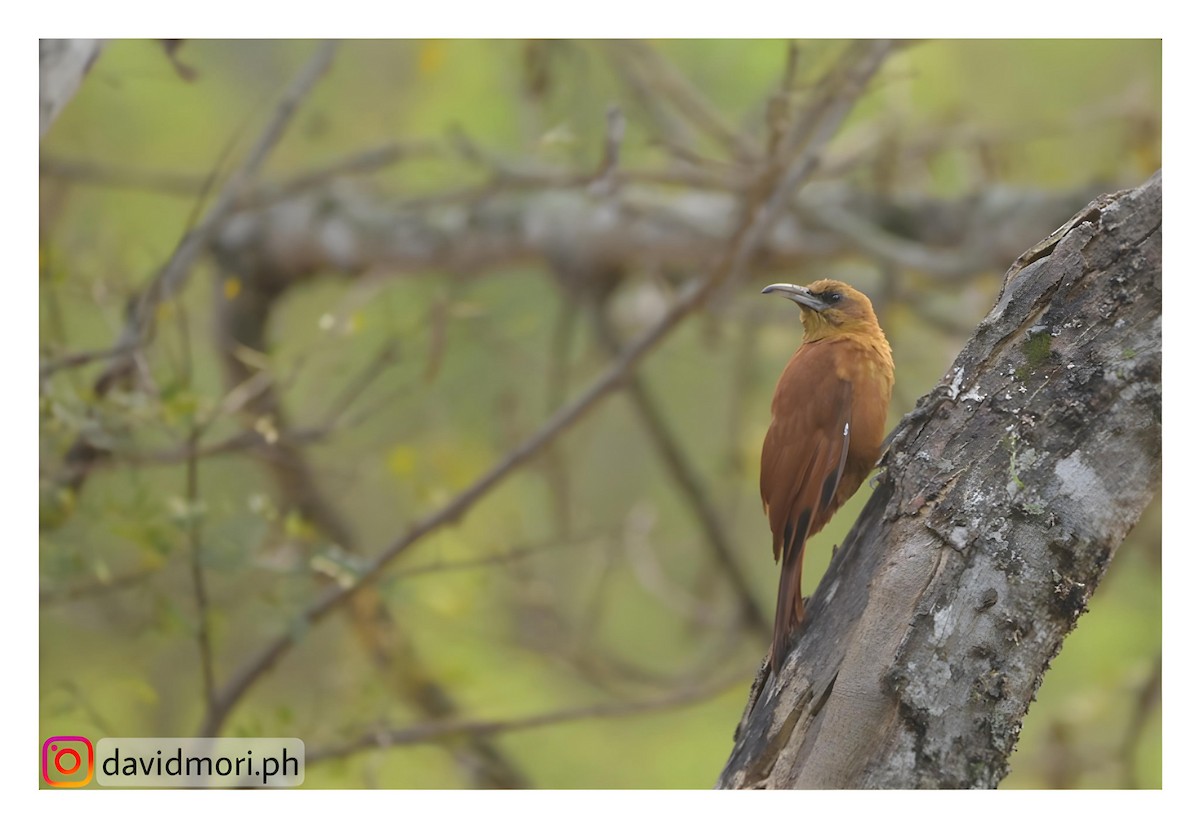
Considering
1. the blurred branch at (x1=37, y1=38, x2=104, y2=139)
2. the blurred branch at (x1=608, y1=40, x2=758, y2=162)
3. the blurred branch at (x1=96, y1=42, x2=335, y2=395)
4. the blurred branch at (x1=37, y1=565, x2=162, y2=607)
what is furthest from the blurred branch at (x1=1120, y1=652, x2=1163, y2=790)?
the blurred branch at (x1=37, y1=38, x2=104, y2=139)

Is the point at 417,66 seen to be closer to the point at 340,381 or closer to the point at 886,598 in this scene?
the point at 340,381

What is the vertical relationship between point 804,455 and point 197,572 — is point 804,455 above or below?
above

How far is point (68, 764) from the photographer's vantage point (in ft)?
10.1

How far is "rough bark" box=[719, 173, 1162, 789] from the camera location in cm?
222

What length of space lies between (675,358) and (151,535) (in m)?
3.43

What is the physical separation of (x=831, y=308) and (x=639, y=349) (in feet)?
3.40

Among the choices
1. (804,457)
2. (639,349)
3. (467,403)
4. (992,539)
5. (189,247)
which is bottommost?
(992,539)

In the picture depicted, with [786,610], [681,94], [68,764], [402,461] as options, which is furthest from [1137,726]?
[68,764]

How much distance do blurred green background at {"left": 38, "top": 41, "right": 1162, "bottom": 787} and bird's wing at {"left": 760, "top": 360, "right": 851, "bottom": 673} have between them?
0.39 ft

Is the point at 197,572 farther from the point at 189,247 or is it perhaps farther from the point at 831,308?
the point at 831,308

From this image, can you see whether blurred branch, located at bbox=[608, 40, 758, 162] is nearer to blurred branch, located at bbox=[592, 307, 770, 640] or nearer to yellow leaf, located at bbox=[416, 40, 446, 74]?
yellow leaf, located at bbox=[416, 40, 446, 74]

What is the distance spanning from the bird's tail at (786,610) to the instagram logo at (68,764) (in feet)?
6.09

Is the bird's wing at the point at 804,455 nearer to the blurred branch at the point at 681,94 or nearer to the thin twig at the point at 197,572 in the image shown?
the blurred branch at the point at 681,94

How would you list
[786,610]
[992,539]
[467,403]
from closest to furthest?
[992,539] < [786,610] < [467,403]
